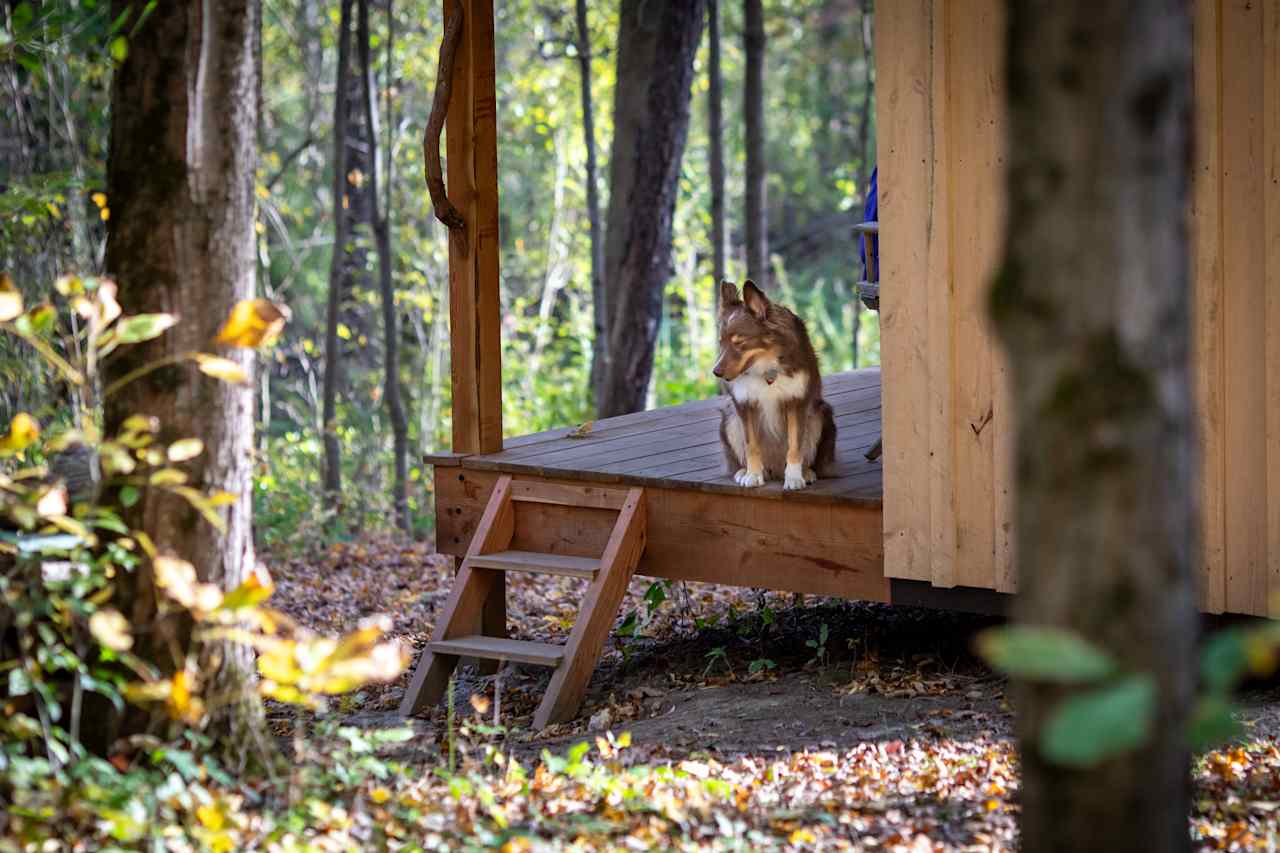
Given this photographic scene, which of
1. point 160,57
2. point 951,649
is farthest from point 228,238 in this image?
point 951,649

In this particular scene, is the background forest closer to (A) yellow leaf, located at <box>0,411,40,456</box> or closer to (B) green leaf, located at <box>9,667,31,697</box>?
(A) yellow leaf, located at <box>0,411,40,456</box>

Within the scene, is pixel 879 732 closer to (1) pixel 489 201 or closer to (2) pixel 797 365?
(2) pixel 797 365

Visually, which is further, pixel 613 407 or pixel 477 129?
pixel 613 407

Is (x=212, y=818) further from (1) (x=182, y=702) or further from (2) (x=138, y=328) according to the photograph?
(2) (x=138, y=328)

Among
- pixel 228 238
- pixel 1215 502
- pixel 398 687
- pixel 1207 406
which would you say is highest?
pixel 228 238

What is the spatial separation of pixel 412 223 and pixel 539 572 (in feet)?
26.1

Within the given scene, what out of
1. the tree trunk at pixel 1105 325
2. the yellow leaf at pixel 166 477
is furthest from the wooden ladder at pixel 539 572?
the tree trunk at pixel 1105 325

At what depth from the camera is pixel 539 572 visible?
18.6 ft

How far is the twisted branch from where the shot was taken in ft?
19.1

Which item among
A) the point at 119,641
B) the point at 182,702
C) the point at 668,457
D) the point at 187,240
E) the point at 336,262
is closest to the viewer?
the point at 119,641

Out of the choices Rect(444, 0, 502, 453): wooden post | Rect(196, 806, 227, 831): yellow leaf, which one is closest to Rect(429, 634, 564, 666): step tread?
Rect(444, 0, 502, 453): wooden post

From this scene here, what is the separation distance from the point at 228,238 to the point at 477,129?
98.6 inches

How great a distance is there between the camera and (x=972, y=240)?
4.82 metres

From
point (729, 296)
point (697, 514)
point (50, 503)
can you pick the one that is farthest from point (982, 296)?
point (50, 503)
